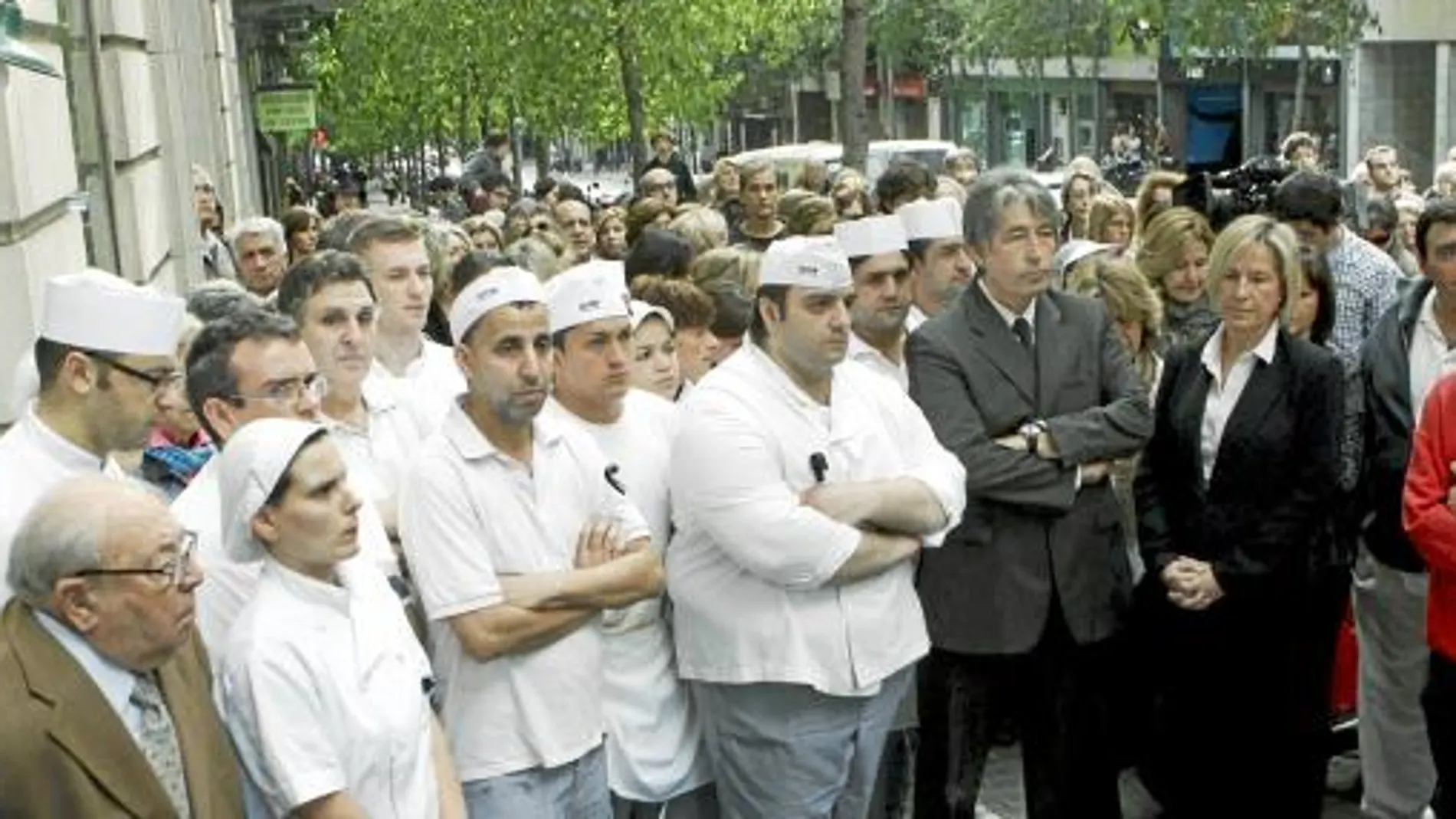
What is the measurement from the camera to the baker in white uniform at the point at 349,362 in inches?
218

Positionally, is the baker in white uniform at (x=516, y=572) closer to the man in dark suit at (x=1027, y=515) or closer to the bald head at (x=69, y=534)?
the bald head at (x=69, y=534)

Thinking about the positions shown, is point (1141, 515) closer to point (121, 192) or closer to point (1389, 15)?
point (121, 192)

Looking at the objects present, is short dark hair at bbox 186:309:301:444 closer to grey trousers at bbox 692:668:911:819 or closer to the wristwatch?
grey trousers at bbox 692:668:911:819

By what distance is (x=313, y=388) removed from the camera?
490 centimetres

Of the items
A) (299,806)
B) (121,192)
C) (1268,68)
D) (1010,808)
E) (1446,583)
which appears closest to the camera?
(299,806)

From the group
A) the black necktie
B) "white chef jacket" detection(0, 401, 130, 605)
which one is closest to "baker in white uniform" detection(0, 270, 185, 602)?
"white chef jacket" detection(0, 401, 130, 605)

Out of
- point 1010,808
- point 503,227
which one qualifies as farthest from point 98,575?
point 503,227

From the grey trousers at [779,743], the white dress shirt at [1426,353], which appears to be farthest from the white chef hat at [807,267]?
the white dress shirt at [1426,353]

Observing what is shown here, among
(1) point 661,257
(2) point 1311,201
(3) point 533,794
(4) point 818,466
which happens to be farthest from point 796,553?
(2) point 1311,201

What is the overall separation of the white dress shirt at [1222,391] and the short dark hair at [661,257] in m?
2.48

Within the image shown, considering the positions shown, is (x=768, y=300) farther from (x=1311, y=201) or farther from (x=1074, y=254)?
(x=1311, y=201)

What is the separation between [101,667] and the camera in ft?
12.2

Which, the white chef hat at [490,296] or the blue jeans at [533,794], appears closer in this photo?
the blue jeans at [533,794]

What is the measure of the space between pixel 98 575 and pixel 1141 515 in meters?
3.87
